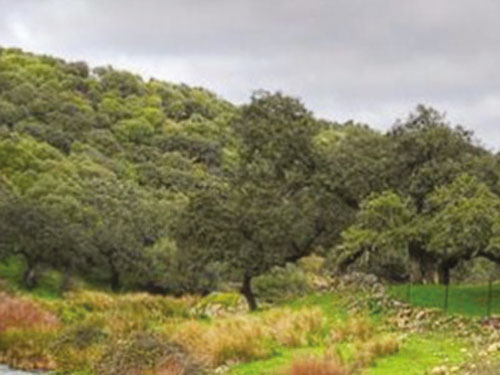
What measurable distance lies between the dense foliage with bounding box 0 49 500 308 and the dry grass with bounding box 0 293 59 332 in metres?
9.45

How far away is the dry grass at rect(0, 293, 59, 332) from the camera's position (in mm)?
31016

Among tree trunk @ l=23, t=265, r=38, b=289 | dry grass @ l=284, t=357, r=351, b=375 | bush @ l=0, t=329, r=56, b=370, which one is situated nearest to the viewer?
dry grass @ l=284, t=357, r=351, b=375

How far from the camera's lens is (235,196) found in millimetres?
42094

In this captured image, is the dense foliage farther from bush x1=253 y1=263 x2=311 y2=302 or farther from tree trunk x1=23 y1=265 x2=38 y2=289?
bush x1=253 y1=263 x2=311 y2=302

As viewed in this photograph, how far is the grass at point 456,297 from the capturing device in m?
34.6

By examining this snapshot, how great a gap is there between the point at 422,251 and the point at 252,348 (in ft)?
56.4

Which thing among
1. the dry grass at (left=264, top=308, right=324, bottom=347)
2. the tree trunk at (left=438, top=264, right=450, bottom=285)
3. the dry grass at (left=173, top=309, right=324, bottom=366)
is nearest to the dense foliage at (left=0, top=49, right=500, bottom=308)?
the tree trunk at (left=438, top=264, right=450, bottom=285)

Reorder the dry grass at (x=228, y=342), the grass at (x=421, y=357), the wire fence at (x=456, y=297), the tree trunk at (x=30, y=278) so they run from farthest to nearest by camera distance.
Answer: the tree trunk at (x=30, y=278) < the wire fence at (x=456, y=297) < the dry grass at (x=228, y=342) < the grass at (x=421, y=357)

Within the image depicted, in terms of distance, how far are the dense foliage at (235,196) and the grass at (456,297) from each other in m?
1.60

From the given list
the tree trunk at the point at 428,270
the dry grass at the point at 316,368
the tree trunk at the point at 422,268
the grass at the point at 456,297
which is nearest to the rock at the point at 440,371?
the dry grass at the point at 316,368

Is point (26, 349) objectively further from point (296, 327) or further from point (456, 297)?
point (456, 297)

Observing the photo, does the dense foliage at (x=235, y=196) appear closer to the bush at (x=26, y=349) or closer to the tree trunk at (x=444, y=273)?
the tree trunk at (x=444, y=273)

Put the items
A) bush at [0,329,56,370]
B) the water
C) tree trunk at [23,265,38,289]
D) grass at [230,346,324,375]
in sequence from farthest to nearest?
1. tree trunk at [23,265,38,289]
2. bush at [0,329,56,370]
3. the water
4. grass at [230,346,324,375]

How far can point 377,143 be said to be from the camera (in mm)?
43000
